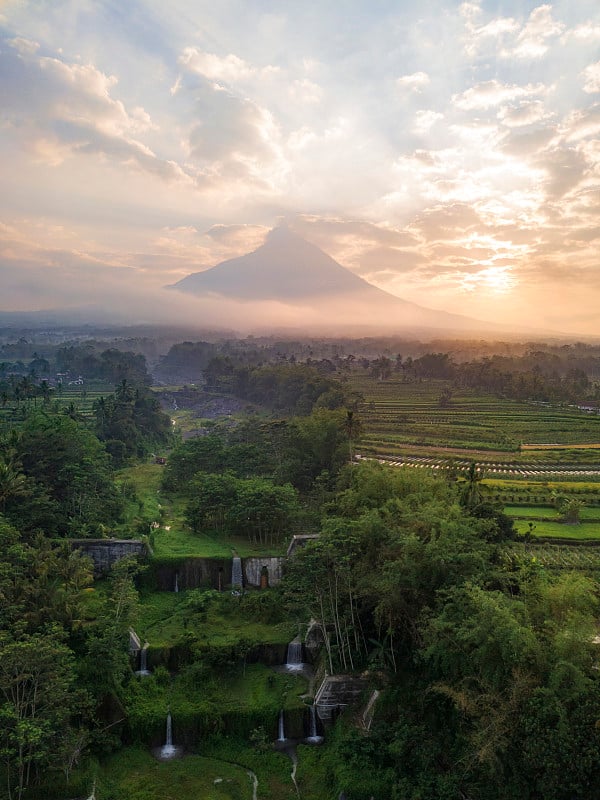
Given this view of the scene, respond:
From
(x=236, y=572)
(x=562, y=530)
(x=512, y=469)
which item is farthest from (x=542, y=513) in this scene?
(x=236, y=572)

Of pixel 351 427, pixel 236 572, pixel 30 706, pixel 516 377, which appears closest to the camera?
pixel 30 706

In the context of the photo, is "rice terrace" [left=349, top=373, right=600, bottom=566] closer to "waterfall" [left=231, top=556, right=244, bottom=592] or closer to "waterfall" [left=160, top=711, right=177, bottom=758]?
"waterfall" [left=231, top=556, right=244, bottom=592]

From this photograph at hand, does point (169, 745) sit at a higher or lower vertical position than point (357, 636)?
lower

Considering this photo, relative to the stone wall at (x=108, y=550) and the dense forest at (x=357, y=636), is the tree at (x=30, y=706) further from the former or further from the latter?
the stone wall at (x=108, y=550)

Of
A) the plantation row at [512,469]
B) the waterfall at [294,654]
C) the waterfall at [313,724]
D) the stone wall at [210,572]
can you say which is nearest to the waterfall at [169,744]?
the waterfall at [313,724]

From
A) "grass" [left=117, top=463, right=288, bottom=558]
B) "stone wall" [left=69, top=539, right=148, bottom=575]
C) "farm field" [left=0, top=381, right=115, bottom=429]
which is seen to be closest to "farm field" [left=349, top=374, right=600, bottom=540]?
"grass" [left=117, top=463, right=288, bottom=558]

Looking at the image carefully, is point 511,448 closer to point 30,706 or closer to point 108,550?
point 108,550

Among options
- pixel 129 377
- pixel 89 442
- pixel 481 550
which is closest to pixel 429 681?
pixel 481 550

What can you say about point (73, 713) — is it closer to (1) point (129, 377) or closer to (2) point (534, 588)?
(2) point (534, 588)

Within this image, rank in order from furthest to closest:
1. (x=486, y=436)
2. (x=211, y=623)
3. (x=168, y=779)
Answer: (x=486, y=436) < (x=211, y=623) < (x=168, y=779)
